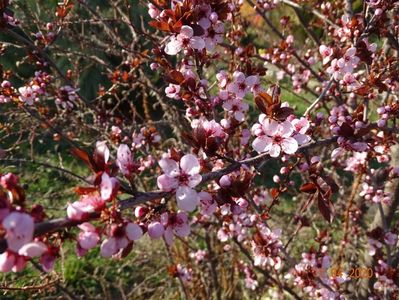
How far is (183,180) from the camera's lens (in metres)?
1.22

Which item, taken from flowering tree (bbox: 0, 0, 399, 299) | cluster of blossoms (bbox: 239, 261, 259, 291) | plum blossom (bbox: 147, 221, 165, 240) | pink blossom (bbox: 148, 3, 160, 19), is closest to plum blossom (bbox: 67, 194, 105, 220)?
flowering tree (bbox: 0, 0, 399, 299)

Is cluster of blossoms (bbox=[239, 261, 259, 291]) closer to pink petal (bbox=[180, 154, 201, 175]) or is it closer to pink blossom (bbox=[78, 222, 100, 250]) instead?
pink petal (bbox=[180, 154, 201, 175])

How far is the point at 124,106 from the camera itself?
379 inches

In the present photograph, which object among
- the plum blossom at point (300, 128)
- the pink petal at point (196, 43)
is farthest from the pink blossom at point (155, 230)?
the pink petal at point (196, 43)

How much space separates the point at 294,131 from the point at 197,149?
1.23 ft

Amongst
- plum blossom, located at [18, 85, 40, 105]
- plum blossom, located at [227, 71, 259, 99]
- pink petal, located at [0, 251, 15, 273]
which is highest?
plum blossom, located at [18, 85, 40, 105]

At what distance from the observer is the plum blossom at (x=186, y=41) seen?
5.10 feet

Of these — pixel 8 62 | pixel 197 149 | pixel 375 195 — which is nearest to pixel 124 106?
pixel 8 62

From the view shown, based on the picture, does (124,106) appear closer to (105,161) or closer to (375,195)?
(375,195)

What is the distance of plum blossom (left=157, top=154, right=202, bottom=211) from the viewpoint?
1162 mm

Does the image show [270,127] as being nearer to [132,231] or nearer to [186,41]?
[186,41]

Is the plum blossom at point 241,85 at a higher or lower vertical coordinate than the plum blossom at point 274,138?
higher

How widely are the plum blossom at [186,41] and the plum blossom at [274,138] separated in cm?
42
